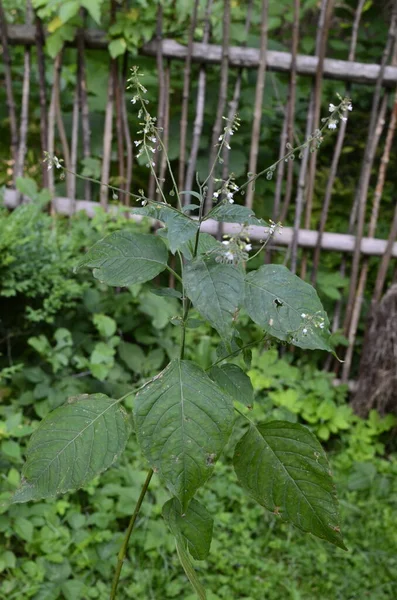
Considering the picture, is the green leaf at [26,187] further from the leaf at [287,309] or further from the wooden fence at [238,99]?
the leaf at [287,309]

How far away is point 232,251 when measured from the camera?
3.12 ft

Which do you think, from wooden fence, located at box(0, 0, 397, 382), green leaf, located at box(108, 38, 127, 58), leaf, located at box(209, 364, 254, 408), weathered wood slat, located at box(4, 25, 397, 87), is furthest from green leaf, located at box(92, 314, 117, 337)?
leaf, located at box(209, 364, 254, 408)

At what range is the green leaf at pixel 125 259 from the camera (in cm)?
103

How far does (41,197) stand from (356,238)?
1.64 m

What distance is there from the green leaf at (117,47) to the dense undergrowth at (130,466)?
2.56 feet

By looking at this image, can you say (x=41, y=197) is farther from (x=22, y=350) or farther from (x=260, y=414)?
(x=260, y=414)

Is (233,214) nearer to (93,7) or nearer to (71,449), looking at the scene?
(71,449)

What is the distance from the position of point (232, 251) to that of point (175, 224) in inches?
4.2

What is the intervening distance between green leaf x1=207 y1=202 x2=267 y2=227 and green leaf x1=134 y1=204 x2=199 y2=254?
0.05 m

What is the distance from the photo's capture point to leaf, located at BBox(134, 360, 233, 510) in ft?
3.10

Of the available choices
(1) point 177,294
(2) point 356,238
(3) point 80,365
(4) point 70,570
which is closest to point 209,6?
(2) point 356,238

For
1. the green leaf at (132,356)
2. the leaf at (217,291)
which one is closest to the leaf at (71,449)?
the leaf at (217,291)

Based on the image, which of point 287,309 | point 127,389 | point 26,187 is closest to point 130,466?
point 127,389

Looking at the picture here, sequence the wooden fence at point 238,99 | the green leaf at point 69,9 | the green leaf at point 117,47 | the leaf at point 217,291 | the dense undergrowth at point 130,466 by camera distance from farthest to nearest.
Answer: the wooden fence at point 238,99
the green leaf at point 117,47
the green leaf at point 69,9
the dense undergrowth at point 130,466
the leaf at point 217,291
